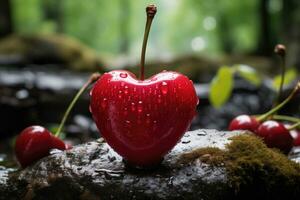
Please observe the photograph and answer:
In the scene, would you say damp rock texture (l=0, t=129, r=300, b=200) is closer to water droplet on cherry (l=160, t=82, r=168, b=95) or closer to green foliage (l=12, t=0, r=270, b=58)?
water droplet on cherry (l=160, t=82, r=168, b=95)

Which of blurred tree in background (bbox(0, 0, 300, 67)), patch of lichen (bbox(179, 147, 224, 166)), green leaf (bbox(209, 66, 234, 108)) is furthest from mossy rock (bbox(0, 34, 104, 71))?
patch of lichen (bbox(179, 147, 224, 166))

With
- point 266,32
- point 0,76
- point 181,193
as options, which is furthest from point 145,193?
point 266,32

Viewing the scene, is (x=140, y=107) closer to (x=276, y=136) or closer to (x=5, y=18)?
(x=276, y=136)

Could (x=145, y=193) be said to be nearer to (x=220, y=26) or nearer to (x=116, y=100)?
(x=116, y=100)

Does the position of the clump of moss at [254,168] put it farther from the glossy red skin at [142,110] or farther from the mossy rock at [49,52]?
the mossy rock at [49,52]

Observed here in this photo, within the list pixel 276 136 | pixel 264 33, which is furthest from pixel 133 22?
pixel 276 136
